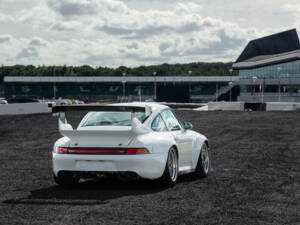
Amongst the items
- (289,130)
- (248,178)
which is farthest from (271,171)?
(289,130)

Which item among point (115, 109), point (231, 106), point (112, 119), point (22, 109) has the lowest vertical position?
point (231, 106)

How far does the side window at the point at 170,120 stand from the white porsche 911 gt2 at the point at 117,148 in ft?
1.42

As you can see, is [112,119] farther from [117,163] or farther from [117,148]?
[117,163]

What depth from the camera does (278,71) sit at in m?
118

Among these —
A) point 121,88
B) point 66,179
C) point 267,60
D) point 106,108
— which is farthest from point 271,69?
point 106,108

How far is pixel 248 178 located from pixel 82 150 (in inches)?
139

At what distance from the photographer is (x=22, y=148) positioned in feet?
61.0

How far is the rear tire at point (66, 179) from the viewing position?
9.34m

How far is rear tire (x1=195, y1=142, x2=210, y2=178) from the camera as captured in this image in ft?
36.0

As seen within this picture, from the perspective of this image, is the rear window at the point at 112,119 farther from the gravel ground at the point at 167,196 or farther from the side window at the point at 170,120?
the gravel ground at the point at 167,196

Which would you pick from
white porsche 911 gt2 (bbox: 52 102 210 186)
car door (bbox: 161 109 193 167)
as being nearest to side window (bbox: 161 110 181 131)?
car door (bbox: 161 109 193 167)

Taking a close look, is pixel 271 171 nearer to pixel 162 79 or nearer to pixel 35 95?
pixel 162 79

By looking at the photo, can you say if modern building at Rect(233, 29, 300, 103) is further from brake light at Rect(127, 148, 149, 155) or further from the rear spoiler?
brake light at Rect(127, 148, 149, 155)

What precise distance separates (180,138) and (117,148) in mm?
1656
